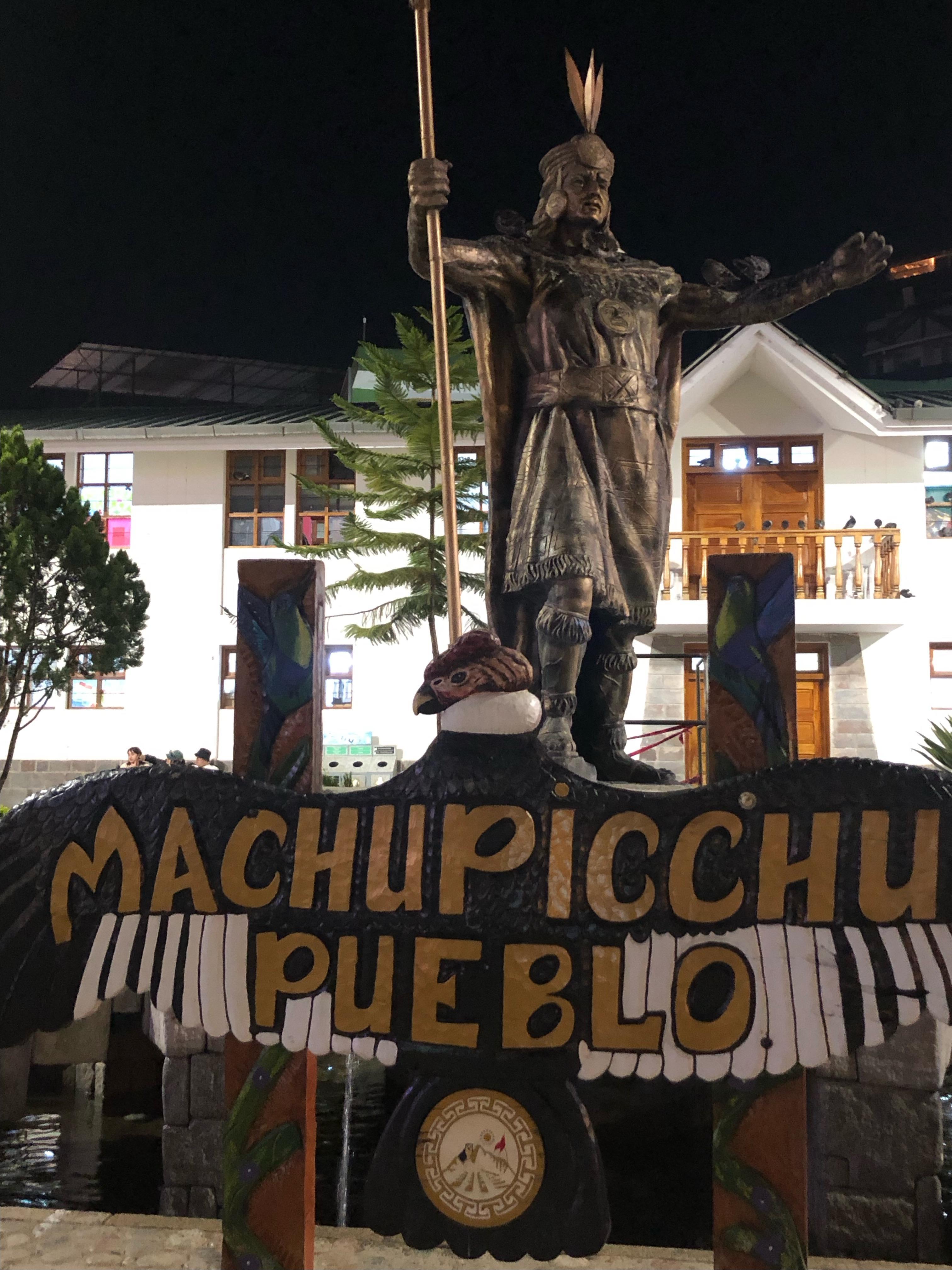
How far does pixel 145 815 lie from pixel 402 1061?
2.30 ft

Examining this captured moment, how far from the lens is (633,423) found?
12.4ft

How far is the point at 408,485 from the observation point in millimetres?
13086

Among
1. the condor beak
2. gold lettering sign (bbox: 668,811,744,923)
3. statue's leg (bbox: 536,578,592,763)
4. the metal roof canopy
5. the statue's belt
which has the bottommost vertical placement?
gold lettering sign (bbox: 668,811,744,923)

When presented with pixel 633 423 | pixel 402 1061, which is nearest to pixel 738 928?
pixel 402 1061

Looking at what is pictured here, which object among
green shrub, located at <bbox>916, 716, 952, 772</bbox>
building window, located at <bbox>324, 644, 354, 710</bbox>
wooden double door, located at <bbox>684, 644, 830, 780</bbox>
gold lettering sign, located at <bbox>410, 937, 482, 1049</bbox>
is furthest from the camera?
building window, located at <bbox>324, 644, 354, 710</bbox>

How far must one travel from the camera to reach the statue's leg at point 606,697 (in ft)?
12.7

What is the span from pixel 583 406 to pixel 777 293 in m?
0.77

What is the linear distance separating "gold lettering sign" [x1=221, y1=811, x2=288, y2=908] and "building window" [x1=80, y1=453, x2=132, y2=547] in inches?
555

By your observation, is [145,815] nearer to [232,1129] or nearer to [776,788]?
[232,1129]

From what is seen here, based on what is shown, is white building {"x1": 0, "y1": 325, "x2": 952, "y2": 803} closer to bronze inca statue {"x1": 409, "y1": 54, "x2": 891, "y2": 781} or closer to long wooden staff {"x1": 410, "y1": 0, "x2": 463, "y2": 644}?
bronze inca statue {"x1": 409, "y1": 54, "x2": 891, "y2": 781}

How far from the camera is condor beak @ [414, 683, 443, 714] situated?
2.20 metres

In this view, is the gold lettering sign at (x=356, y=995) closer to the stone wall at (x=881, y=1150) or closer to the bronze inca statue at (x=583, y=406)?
the bronze inca statue at (x=583, y=406)

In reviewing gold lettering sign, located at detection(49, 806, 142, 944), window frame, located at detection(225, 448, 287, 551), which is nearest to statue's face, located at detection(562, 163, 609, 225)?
gold lettering sign, located at detection(49, 806, 142, 944)

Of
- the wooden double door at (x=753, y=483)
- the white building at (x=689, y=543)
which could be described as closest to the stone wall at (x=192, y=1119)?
the white building at (x=689, y=543)
